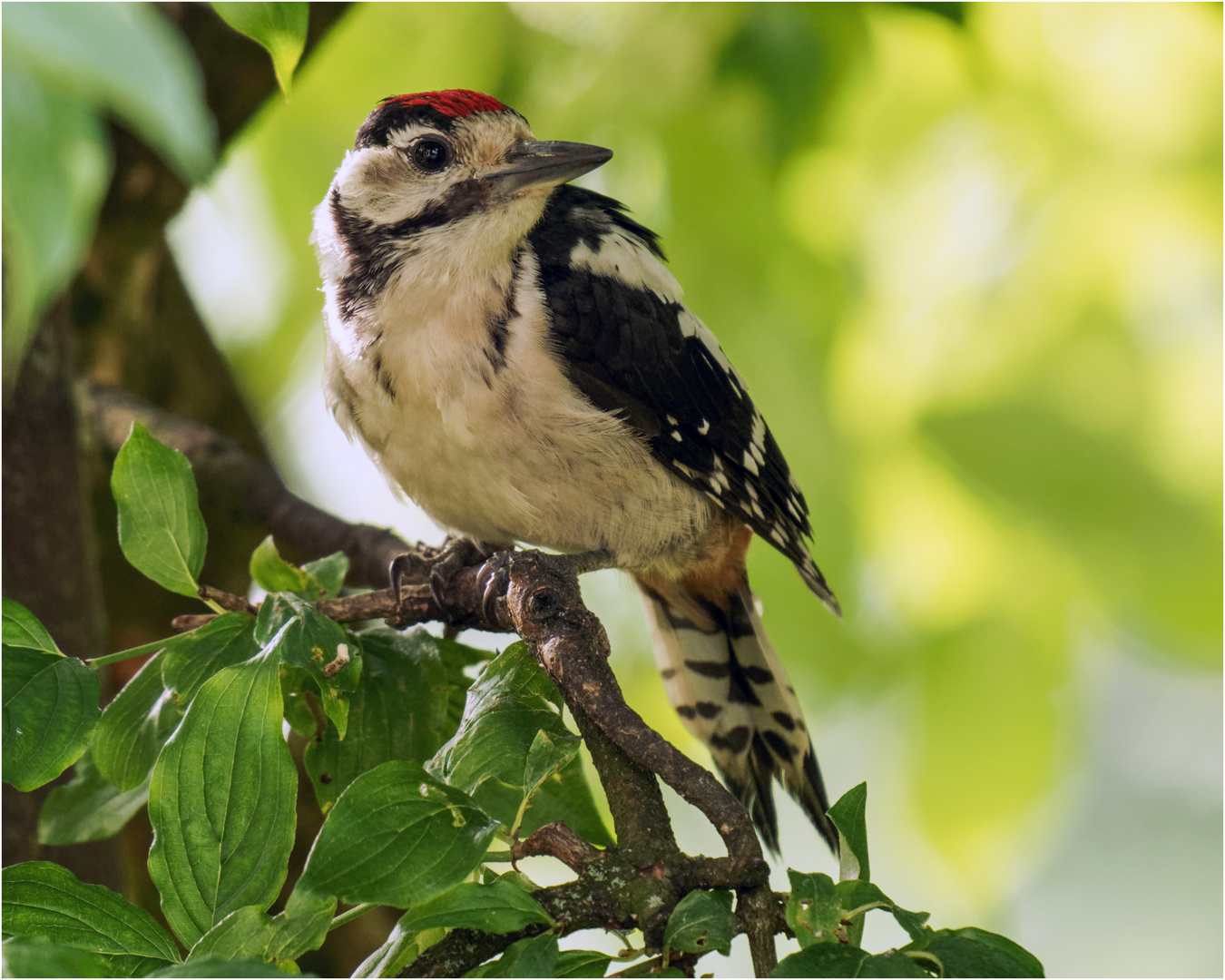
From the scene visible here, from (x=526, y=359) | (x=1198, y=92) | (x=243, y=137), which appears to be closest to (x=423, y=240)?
(x=526, y=359)

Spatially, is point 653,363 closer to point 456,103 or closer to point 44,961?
point 456,103

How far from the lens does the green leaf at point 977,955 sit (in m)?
0.85

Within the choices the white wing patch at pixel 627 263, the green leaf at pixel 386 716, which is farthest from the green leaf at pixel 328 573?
the white wing patch at pixel 627 263

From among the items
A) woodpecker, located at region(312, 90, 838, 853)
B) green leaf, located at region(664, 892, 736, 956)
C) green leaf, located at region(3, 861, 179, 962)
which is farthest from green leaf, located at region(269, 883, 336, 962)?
woodpecker, located at region(312, 90, 838, 853)

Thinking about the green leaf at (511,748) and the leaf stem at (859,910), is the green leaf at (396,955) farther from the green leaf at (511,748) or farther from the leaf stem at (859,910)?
the leaf stem at (859,910)

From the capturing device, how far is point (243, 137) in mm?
2396

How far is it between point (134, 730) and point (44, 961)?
1.77 ft

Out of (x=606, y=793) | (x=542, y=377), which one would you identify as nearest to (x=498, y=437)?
(x=542, y=377)

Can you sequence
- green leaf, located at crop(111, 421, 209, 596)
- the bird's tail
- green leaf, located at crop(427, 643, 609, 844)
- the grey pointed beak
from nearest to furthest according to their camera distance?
1. green leaf, located at crop(427, 643, 609, 844)
2. green leaf, located at crop(111, 421, 209, 596)
3. the grey pointed beak
4. the bird's tail

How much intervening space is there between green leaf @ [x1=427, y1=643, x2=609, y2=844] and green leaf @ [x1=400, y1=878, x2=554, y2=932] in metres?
0.15

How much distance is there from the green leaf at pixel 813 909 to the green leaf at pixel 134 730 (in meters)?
0.78

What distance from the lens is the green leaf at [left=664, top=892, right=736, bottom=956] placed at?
2.79ft

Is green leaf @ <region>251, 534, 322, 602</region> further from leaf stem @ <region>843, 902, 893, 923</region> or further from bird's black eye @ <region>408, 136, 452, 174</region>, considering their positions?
leaf stem @ <region>843, 902, 893, 923</region>

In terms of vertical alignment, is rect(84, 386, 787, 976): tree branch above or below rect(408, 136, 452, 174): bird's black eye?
below
